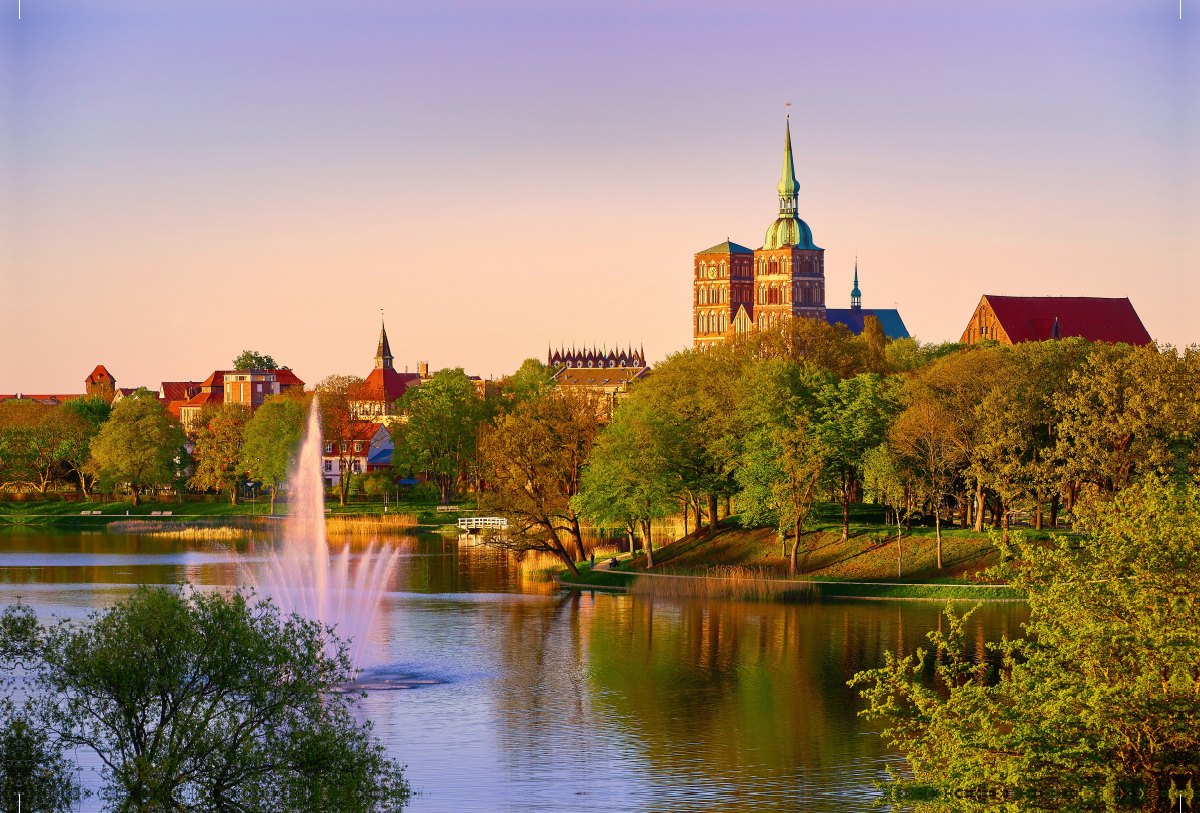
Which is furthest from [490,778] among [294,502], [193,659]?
[294,502]

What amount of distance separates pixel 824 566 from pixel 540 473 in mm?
18990

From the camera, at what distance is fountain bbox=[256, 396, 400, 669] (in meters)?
58.1

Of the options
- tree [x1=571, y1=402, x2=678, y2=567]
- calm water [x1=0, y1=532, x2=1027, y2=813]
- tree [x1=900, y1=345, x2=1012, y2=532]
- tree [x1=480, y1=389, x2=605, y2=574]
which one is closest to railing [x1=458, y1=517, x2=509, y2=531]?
tree [x1=480, y1=389, x2=605, y2=574]

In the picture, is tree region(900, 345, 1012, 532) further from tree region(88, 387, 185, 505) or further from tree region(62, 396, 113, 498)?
tree region(62, 396, 113, 498)

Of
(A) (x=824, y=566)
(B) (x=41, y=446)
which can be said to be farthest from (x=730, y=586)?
(B) (x=41, y=446)

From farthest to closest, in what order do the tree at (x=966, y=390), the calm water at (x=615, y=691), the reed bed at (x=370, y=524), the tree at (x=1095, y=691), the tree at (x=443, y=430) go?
the tree at (x=443, y=430), the reed bed at (x=370, y=524), the tree at (x=966, y=390), the calm water at (x=615, y=691), the tree at (x=1095, y=691)

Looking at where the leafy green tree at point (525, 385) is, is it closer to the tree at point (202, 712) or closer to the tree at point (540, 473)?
the tree at point (540, 473)

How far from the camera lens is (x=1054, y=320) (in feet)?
470

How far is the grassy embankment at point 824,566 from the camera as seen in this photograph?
227 feet

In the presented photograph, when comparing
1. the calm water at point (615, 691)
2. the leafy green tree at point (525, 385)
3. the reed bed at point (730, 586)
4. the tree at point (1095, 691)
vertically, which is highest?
the leafy green tree at point (525, 385)

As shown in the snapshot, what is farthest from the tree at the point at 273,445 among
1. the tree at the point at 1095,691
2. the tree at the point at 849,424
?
the tree at the point at 1095,691

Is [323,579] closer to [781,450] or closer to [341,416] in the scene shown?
[781,450]

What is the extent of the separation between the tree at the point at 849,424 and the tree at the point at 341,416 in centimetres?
7419

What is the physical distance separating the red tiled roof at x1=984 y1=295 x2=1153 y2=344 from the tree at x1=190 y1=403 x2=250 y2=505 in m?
85.3
